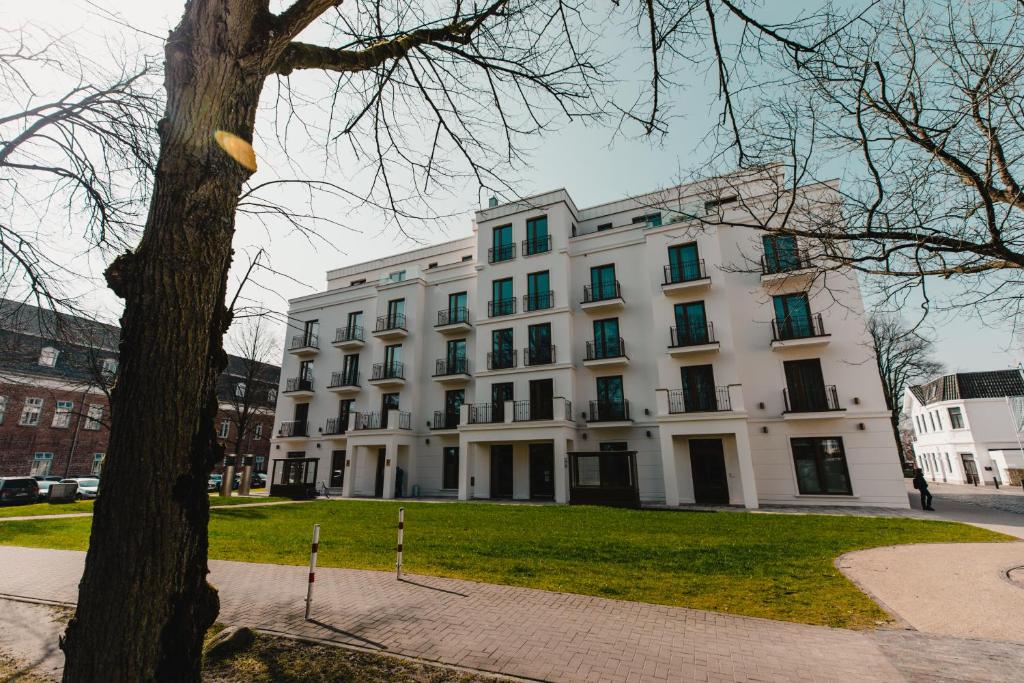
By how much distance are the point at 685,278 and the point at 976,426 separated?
35.4 meters

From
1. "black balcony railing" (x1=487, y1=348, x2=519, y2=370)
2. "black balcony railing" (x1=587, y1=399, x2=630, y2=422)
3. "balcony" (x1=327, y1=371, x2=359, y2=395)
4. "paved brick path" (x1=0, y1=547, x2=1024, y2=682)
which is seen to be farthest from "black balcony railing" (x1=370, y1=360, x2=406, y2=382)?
"paved brick path" (x1=0, y1=547, x2=1024, y2=682)

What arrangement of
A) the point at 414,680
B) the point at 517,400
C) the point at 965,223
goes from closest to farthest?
the point at 414,680
the point at 965,223
the point at 517,400

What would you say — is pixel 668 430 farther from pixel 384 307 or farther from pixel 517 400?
pixel 384 307

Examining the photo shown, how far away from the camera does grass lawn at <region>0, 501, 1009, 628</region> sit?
5.98 meters

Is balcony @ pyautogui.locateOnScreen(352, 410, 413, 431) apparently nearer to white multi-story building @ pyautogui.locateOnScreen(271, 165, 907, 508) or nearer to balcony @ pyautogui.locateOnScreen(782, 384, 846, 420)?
white multi-story building @ pyautogui.locateOnScreen(271, 165, 907, 508)

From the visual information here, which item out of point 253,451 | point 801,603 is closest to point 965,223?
point 801,603

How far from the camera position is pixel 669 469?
1828cm

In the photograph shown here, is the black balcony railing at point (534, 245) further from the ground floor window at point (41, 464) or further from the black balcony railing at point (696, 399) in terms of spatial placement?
the ground floor window at point (41, 464)

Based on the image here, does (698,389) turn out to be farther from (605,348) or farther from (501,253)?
(501,253)

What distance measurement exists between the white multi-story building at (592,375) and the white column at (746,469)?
2.4 inches

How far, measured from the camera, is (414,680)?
3.53 meters

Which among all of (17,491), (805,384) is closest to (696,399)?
(805,384)

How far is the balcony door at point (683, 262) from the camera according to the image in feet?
66.9

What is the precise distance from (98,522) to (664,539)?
9.84 m
